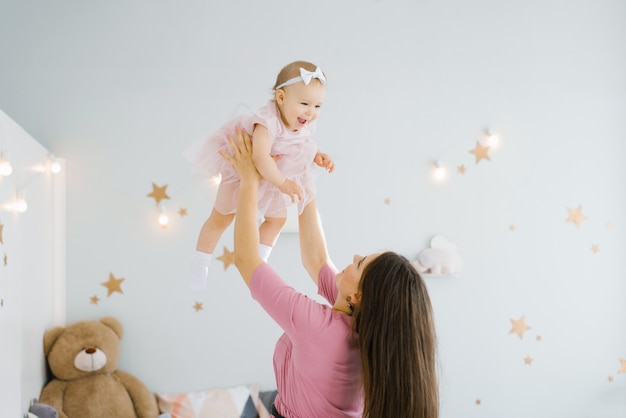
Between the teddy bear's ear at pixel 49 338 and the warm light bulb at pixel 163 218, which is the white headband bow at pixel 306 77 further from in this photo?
the teddy bear's ear at pixel 49 338

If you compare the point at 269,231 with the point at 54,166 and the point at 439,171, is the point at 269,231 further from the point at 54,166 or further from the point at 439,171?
the point at 439,171

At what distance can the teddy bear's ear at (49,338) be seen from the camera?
2.56m

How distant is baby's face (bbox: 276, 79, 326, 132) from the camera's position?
1403mm

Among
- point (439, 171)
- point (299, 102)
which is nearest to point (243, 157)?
point (299, 102)

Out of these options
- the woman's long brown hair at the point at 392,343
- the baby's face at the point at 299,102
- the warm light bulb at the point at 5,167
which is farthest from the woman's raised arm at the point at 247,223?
the warm light bulb at the point at 5,167

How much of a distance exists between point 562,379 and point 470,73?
5.45 feet

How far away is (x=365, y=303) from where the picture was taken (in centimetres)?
135

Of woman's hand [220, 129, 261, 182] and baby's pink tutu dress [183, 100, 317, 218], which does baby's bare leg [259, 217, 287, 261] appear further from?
woman's hand [220, 129, 261, 182]

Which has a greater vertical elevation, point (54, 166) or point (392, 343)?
point (54, 166)

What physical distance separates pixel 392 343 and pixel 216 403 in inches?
66.5

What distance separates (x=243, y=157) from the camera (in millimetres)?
1404

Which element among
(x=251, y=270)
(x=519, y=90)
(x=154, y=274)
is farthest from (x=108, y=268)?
(x=519, y=90)

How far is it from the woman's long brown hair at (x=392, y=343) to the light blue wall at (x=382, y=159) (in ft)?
4.82

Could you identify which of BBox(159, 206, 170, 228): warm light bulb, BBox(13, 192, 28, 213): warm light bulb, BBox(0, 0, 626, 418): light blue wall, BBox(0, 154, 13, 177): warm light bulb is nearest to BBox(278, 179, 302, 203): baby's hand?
BBox(0, 154, 13, 177): warm light bulb
